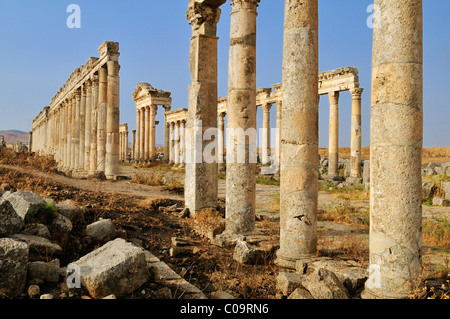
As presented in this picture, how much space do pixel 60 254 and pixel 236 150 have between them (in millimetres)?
4427

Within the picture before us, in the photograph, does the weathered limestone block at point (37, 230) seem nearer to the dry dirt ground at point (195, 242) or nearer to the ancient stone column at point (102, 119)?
the dry dirt ground at point (195, 242)

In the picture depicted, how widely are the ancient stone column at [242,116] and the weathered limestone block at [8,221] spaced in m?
4.49

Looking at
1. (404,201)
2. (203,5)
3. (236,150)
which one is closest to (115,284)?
(404,201)

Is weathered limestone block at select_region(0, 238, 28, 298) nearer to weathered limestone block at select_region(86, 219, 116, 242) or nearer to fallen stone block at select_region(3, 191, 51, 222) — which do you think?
fallen stone block at select_region(3, 191, 51, 222)

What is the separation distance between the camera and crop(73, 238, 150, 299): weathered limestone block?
15.7 feet

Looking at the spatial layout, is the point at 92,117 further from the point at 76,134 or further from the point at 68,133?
the point at 68,133

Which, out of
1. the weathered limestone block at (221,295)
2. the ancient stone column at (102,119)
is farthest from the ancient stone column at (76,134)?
the weathered limestone block at (221,295)

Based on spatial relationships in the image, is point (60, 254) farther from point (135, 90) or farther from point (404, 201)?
point (135, 90)

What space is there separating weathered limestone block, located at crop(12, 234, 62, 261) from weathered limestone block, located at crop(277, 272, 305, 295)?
3682mm

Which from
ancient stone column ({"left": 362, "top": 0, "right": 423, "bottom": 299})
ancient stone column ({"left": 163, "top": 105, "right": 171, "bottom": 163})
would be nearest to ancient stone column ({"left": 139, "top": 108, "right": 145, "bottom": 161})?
ancient stone column ({"left": 163, "top": 105, "right": 171, "bottom": 163})

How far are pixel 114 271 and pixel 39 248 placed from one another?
1.82 m

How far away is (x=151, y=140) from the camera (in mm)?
39219

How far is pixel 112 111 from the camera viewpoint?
19.8 meters

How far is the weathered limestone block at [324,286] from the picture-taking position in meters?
5.19
